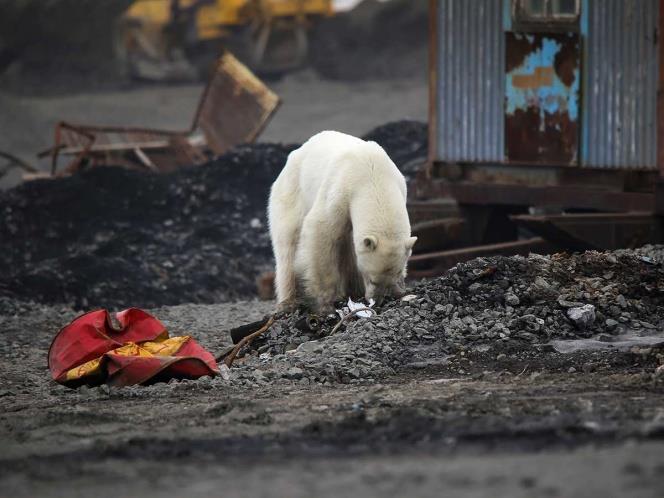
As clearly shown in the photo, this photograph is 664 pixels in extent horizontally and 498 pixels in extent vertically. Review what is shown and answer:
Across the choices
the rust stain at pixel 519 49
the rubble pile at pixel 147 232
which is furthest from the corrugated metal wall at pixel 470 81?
the rubble pile at pixel 147 232

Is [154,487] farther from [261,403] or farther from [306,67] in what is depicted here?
[306,67]

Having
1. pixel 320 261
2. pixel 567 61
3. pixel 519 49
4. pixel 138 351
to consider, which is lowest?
pixel 138 351

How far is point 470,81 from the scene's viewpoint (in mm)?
13508

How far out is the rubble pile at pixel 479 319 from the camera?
8625 mm

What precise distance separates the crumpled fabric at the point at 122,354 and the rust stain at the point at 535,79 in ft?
18.1

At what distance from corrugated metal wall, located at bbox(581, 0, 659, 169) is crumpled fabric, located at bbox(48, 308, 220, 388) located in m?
5.45

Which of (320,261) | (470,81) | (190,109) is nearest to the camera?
(320,261)

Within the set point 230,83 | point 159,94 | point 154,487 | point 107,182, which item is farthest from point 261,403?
point 159,94

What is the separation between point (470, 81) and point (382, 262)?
460cm

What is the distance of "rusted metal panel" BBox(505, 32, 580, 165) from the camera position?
12742 millimetres

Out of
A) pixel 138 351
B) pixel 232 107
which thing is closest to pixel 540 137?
pixel 138 351

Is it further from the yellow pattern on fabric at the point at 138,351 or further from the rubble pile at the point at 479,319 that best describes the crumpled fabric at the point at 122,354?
the rubble pile at the point at 479,319

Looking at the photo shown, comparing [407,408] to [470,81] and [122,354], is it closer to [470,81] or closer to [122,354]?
[122,354]

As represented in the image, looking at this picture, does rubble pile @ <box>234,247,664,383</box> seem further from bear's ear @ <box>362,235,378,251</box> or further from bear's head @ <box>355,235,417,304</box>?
bear's ear @ <box>362,235,378,251</box>
